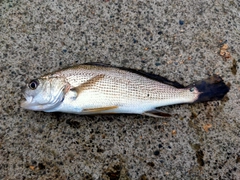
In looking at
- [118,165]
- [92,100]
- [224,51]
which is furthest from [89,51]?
[224,51]

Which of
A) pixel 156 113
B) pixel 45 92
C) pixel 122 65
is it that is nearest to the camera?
pixel 45 92

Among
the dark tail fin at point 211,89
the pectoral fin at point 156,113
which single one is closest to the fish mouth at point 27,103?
the pectoral fin at point 156,113

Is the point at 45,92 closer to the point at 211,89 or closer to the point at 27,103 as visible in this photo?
the point at 27,103

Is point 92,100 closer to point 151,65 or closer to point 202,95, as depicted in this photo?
point 151,65

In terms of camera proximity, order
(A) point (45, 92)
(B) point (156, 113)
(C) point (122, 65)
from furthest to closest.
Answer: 1. (C) point (122, 65)
2. (B) point (156, 113)
3. (A) point (45, 92)

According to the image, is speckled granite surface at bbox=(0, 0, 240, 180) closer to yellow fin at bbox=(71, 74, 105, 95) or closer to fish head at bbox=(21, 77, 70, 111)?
fish head at bbox=(21, 77, 70, 111)

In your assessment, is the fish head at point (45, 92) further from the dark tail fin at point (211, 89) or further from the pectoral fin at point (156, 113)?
the dark tail fin at point (211, 89)

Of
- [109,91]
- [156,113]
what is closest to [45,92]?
[109,91]
